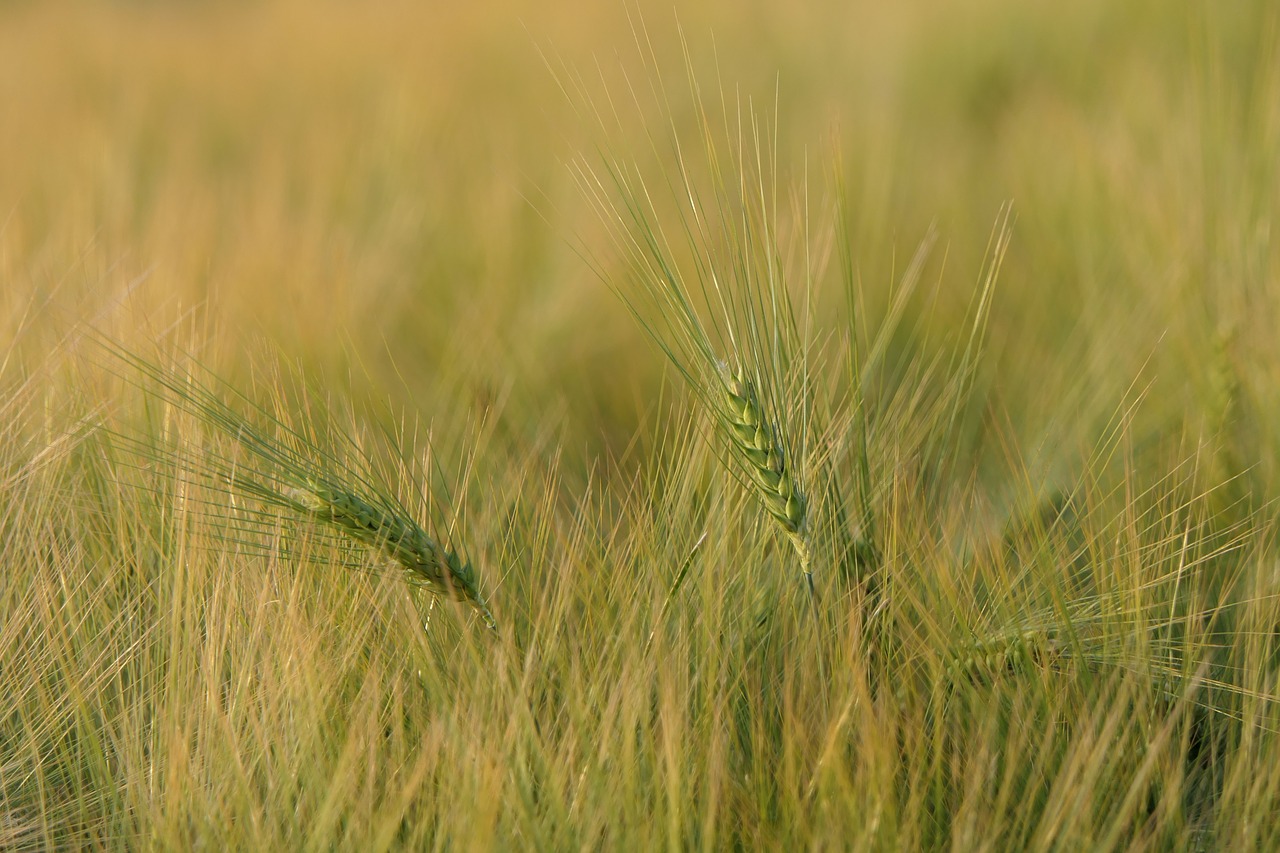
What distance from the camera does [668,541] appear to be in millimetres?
1008

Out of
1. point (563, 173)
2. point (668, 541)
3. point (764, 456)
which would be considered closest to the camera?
point (764, 456)

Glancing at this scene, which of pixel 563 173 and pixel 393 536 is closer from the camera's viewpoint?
pixel 393 536

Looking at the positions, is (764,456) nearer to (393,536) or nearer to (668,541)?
(668,541)

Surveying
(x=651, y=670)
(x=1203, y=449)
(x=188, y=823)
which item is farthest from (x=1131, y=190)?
(x=188, y=823)

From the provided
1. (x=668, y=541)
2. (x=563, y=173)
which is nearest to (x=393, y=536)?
(x=668, y=541)

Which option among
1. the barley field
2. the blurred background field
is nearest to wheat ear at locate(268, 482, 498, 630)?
the barley field

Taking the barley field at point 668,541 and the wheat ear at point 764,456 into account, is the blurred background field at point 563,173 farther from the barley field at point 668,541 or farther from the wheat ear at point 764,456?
the wheat ear at point 764,456

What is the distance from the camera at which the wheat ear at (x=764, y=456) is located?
0.90 m

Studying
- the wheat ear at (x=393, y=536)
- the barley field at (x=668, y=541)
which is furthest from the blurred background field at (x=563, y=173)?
the wheat ear at (x=393, y=536)

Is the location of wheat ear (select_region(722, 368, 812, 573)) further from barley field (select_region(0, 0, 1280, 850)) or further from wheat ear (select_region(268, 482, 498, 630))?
wheat ear (select_region(268, 482, 498, 630))

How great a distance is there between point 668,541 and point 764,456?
0.16 metres

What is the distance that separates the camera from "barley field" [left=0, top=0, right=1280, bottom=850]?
2.72 ft

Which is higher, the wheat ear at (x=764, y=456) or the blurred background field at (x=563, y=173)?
the blurred background field at (x=563, y=173)

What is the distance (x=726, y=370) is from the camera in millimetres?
905
